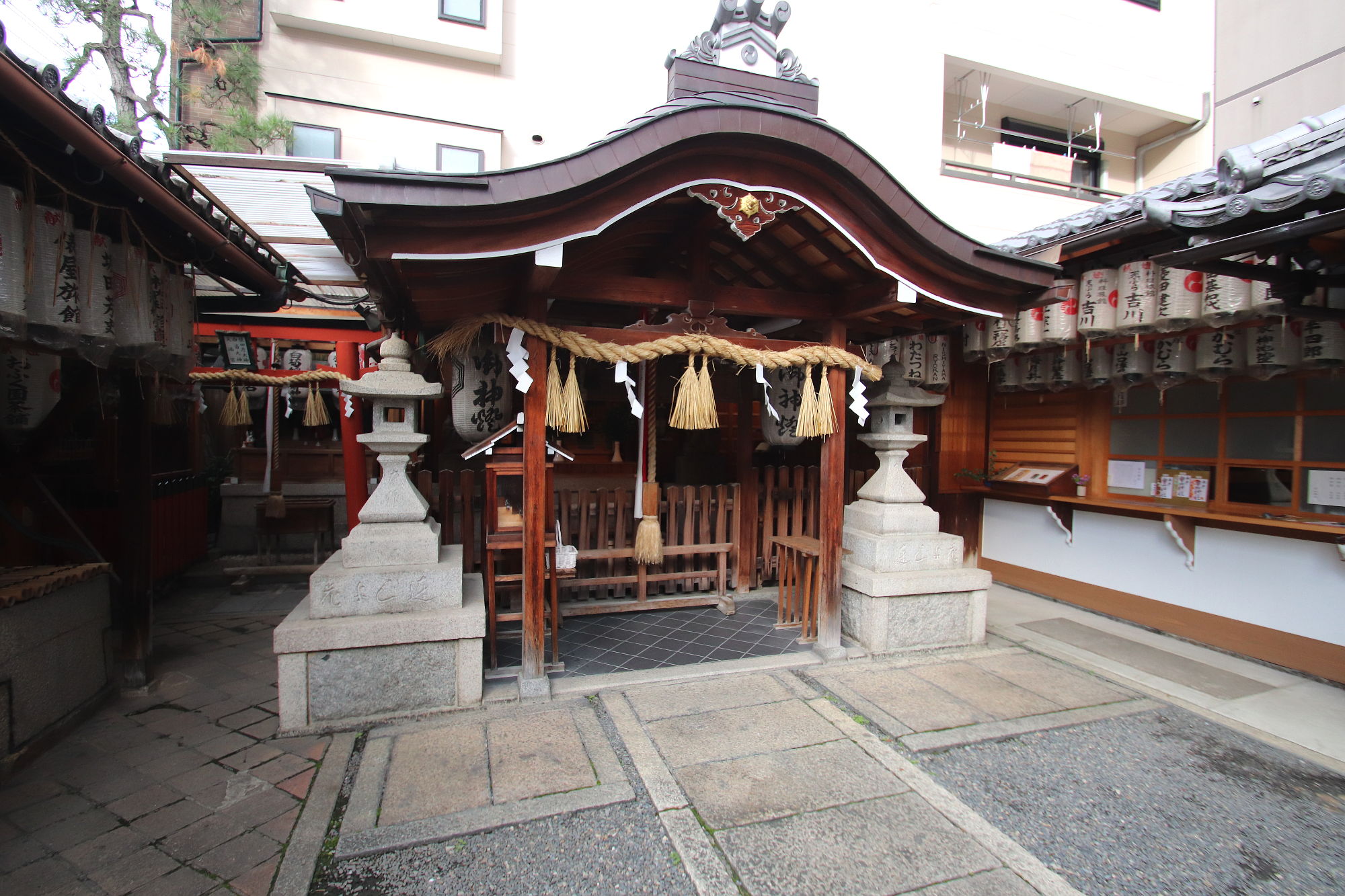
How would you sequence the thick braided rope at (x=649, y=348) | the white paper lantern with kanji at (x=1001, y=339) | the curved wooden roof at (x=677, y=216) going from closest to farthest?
the curved wooden roof at (x=677, y=216) → the thick braided rope at (x=649, y=348) → the white paper lantern with kanji at (x=1001, y=339)

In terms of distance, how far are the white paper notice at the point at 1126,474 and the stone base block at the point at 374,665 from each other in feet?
26.2

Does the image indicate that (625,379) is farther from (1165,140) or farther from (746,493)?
(1165,140)

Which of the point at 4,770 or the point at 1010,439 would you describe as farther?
the point at 1010,439

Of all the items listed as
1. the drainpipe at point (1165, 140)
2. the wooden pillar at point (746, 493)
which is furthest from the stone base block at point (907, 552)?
the drainpipe at point (1165, 140)

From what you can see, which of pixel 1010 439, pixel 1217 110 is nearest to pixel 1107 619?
pixel 1010 439

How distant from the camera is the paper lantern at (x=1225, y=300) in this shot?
492 cm

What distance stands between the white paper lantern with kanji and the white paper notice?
2055 mm

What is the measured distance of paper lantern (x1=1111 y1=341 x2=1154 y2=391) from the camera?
21.1 feet

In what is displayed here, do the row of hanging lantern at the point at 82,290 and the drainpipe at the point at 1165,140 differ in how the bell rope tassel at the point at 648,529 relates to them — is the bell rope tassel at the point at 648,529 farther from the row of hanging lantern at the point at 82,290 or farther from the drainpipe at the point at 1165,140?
the drainpipe at the point at 1165,140

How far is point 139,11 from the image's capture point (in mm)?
10172

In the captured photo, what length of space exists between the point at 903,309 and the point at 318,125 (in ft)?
35.6

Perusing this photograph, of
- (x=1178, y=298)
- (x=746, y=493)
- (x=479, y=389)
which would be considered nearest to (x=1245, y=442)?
(x=1178, y=298)

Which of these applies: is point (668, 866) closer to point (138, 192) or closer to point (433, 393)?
point (433, 393)

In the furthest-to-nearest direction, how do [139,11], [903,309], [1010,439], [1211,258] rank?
[139,11] < [1010,439] < [903,309] < [1211,258]
